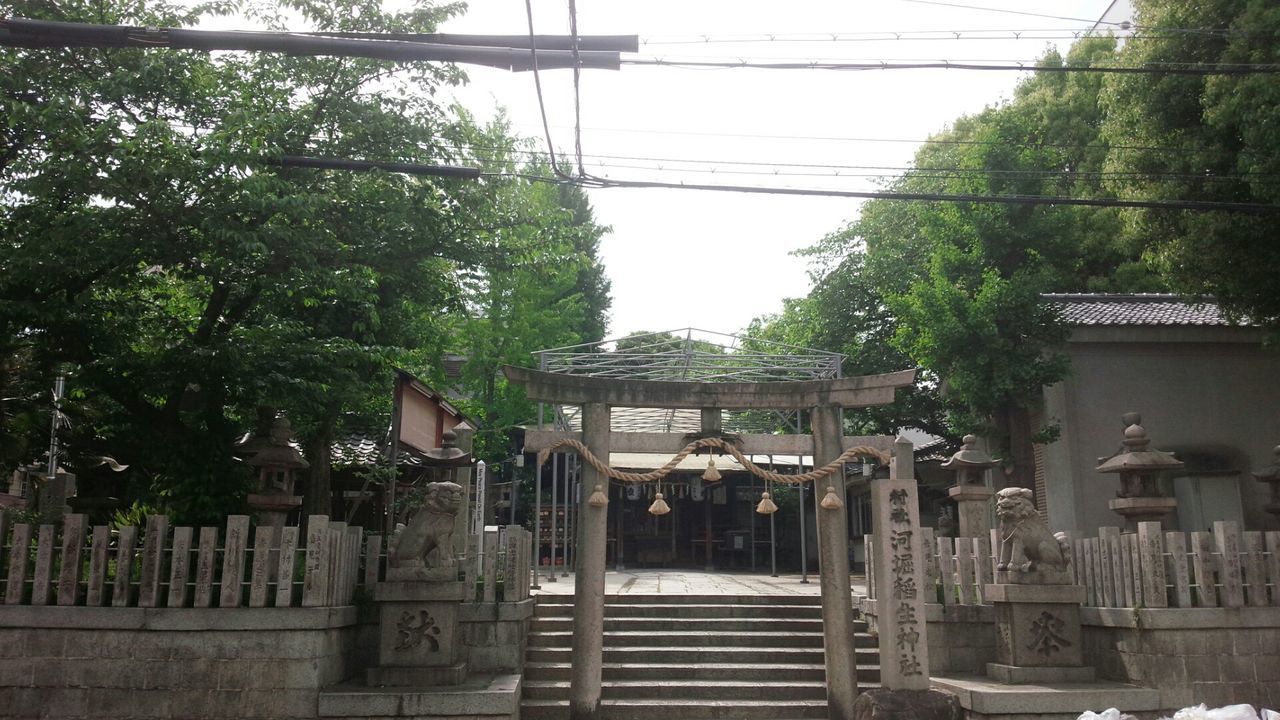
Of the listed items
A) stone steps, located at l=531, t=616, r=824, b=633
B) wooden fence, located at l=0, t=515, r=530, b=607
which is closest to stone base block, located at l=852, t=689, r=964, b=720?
stone steps, located at l=531, t=616, r=824, b=633

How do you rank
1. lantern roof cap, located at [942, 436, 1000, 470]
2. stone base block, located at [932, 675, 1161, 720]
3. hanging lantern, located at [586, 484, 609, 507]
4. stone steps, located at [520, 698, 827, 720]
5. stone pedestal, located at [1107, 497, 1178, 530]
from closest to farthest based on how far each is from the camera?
stone base block, located at [932, 675, 1161, 720]
hanging lantern, located at [586, 484, 609, 507]
stone steps, located at [520, 698, 827, 720]
stone pedestal, located at [1107, 497, 1178, 530]
lantern roof cap, located at [942, 436, 1000, 470]

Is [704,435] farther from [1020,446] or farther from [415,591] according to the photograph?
[1020,446]

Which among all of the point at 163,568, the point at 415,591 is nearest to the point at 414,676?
the point at 415,591

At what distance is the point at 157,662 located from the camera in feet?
33.2

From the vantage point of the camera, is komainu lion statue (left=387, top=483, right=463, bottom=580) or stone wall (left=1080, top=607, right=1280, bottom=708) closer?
stone wall (left=1080, top=607, right=1280, bottom=708)

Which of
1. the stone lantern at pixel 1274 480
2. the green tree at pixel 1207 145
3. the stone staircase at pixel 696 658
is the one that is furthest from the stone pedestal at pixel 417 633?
the green tree at pixel 1207 145

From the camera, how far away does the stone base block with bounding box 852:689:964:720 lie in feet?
33.7

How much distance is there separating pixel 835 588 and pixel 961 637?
8.66 ft

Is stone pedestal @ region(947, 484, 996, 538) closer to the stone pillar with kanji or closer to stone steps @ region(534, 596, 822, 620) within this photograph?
stone steps @ region(534, 596, 822, 620)

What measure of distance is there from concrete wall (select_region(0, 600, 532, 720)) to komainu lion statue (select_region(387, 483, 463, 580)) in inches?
45.6

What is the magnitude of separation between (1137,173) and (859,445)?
28.7 feet

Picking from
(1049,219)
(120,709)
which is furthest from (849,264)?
(120,709)

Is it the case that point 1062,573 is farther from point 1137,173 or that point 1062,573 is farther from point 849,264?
point 849,264

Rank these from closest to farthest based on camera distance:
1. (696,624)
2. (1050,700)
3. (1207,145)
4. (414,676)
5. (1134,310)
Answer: (1050,700)
(414,676)
(696,624)
(1207,145)
(1134,310)
